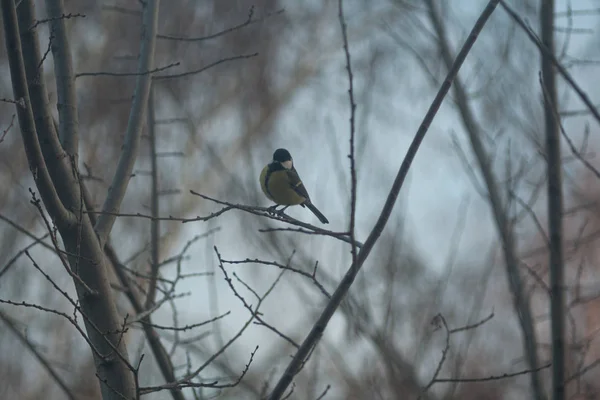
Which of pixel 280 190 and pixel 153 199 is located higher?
pixel 280 190

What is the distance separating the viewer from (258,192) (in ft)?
16.2

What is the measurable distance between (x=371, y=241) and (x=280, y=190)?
211 centimetres

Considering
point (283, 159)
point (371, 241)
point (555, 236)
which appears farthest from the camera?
point (283, 159)

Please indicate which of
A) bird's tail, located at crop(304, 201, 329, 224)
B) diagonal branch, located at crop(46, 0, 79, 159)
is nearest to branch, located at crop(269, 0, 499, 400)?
diagonal branch, located at crop(46, 0, 79, 159)

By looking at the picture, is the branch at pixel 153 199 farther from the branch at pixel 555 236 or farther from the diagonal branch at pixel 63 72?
the branch at pixel 555 236

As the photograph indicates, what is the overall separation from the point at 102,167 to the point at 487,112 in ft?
16.8

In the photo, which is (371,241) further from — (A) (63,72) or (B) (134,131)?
(A) (63,72)

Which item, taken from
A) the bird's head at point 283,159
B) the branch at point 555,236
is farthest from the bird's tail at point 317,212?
the branch at point 555,236

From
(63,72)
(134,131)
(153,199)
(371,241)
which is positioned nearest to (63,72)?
(63,72)

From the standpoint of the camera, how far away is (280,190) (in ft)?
13.6

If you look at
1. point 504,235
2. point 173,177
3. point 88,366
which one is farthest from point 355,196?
point 173,177

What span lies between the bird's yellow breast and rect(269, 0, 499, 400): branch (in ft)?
6.57

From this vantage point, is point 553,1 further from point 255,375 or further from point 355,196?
point 255,375

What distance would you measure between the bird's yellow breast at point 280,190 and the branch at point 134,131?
52.2 inches
